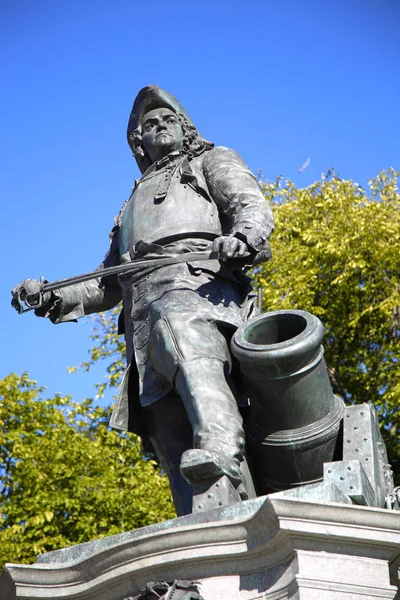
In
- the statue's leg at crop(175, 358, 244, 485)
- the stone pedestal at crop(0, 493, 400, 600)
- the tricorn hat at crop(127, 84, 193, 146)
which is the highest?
the tricorn hat at crop(127, 84, 193, 146)

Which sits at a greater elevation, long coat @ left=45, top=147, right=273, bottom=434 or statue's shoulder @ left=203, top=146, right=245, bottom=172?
statue's shoulder @ left=203, top=146, right=245, bottom=172

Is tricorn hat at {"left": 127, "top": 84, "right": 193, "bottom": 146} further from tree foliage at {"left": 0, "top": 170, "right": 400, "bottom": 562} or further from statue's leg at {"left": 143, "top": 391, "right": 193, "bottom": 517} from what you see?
tree foliage at {"left": 0, "top": 170, "right": 400, "bottom": 562}

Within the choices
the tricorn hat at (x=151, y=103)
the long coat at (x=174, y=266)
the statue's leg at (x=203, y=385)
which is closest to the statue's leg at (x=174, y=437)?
the long coat at (x=174, y=266)

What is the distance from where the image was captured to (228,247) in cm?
667

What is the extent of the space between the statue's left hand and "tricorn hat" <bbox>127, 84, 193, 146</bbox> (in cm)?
167

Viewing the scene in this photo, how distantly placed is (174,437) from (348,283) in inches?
563

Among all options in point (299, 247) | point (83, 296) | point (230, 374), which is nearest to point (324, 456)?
point (230, 374)

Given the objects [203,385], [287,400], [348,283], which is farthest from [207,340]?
[348,283]

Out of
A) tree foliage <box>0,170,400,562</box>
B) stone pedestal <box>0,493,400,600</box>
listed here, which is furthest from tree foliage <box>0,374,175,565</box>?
stone pedestal <box>0,493,400,600</box>

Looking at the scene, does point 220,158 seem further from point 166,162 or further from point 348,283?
point 348,283

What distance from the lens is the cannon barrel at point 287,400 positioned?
624 centimetres

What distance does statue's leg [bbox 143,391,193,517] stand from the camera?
6.91 metres

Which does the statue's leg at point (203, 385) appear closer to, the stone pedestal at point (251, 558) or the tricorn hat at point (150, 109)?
the stone pedestal at point (251, 558)

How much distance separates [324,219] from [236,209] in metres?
14.9
